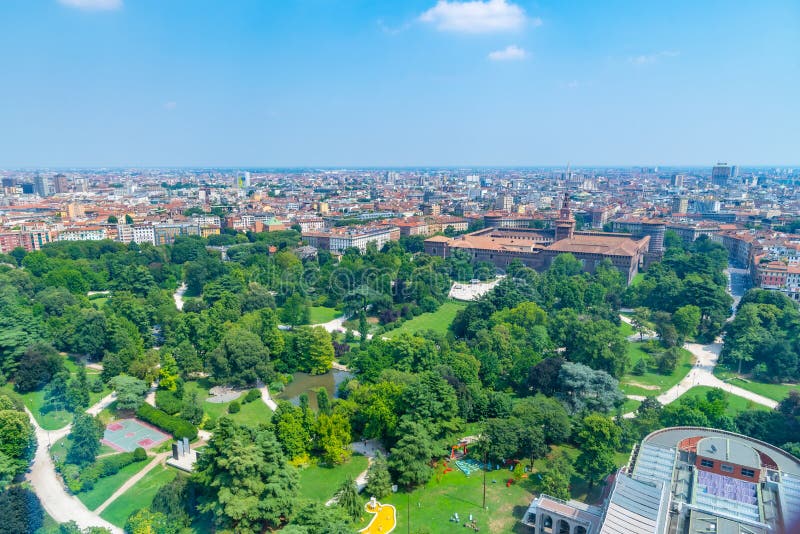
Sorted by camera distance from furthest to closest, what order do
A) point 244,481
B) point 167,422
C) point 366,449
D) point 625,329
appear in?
point 625,329
point 167,422
point 366,449
point 244,481

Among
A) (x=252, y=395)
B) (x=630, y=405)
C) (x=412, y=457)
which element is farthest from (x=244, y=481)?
(x=630, y=405)

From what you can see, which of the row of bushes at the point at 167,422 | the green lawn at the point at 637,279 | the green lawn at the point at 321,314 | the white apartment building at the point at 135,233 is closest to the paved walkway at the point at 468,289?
the green lawn at the point at 321,314

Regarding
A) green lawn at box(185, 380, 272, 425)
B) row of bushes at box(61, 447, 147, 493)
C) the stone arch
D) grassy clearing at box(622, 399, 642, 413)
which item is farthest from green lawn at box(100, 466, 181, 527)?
grassy clearing at box(622, 399, 642, 413)

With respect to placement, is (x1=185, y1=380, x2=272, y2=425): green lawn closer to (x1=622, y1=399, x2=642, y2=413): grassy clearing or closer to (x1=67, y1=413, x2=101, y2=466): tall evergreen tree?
(x1=67, y1=413, x2=101, y2=466): tall evergreen tree

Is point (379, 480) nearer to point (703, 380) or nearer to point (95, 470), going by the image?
point (95, 470)

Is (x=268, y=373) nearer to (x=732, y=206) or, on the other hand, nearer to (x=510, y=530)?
(x=510, y=530)

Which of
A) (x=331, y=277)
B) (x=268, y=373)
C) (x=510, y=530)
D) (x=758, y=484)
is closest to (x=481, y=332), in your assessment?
(x=268, y=373)
